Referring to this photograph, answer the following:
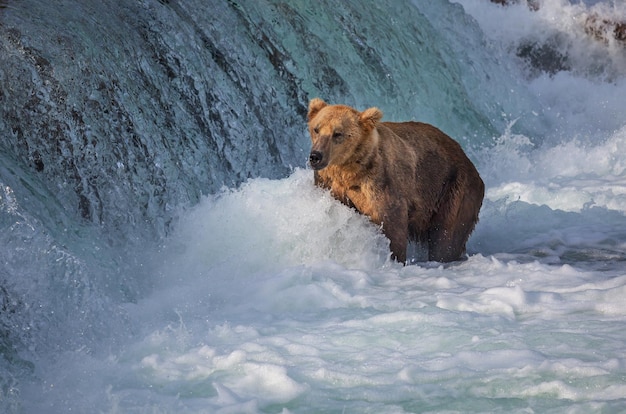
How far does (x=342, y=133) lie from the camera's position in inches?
249

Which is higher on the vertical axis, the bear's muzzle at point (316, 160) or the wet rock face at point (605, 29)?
the wet rock face at point (605, 29)

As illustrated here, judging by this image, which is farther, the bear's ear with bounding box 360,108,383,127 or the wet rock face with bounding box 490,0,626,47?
the wet rock face with bounding box 490,0,626,47

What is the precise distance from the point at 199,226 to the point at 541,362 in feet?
9.49

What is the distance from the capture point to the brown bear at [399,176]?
6.38m

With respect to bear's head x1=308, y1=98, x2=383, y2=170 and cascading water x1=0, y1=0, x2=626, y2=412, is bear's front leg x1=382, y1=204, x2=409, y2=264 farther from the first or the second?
bear's head x1=308, y1=98, x2=383, y2=170

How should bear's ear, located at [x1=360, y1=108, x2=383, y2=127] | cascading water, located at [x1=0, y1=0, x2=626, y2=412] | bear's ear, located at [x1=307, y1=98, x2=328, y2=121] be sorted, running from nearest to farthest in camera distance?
1. cascading water, located at [x1=0, y1=0, x2=626, y2=412]
2. bear's ear, located at [x1=360, y1=108, x2=383, y2=127]
3. bear's ear, located at [x1=307, y1=98, x2=328, y2=121]

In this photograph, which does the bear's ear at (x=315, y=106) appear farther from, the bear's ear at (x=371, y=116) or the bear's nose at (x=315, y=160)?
the bear's nose at (x=315, y=160)

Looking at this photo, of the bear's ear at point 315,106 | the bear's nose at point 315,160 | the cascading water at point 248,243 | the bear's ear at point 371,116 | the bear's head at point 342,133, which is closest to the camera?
the cascading water at point 248,243

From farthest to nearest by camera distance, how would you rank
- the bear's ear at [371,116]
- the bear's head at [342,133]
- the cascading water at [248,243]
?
the bear's ear at [371,116]
the bear's head at [342,133]
the cascading water at [248,243]

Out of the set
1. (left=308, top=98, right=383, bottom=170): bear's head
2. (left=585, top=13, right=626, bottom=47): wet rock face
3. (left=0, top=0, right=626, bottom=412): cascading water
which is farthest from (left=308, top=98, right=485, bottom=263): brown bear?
(left=585, top=13, right=626, bottom=47): wet rock face

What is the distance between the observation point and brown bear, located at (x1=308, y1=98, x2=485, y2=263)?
638cm

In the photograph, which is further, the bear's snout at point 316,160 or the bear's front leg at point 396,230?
the bear's front leg at point 396,230

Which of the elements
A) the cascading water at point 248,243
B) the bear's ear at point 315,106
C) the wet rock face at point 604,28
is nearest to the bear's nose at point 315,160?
the cascading water at point 248,243

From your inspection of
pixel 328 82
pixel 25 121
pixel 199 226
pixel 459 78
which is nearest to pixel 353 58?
pixel 328 82
